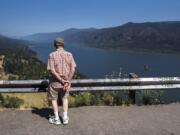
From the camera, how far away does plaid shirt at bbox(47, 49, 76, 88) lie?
6855 mm

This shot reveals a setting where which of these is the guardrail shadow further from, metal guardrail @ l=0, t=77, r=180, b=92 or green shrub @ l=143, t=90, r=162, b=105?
green shrub @ l=143, t=90, r=162, b=105

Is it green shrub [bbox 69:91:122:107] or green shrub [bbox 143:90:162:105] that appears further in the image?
green shrub [bbox 143:90:162:105]

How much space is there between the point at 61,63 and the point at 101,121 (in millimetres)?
1296

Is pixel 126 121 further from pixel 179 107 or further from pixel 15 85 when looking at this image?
pixel 15 85

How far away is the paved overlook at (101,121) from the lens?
21.1 ft

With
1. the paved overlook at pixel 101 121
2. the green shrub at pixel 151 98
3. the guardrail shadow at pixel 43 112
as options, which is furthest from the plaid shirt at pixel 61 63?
the green shrub at pixel 151 98

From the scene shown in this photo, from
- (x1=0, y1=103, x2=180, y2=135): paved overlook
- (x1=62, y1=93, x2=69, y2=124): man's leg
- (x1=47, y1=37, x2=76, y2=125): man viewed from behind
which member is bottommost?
(x1=0, y1=103, x2=180, y2=135): paved overlook

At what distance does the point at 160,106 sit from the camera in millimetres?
8703

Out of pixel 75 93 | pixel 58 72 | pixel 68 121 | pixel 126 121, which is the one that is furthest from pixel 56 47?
pixel 75 93

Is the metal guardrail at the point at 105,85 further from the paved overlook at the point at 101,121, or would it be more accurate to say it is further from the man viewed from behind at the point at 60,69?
the man viewed from behind at the point at 60,69

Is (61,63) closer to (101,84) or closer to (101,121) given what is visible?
(101,121)

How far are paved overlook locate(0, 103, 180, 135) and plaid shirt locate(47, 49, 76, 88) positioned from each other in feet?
2.67

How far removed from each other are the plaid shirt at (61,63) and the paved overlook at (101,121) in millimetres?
814

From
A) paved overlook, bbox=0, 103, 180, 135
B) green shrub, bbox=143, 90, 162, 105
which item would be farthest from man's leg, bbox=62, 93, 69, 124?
green shrub, bbox=143, 90, 162, 105
